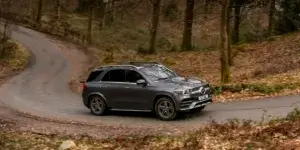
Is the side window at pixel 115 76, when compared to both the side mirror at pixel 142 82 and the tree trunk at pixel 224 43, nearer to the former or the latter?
the side mirror at pixel 142 82

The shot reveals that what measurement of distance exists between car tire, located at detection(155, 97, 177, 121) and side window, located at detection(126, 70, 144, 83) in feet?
3.76

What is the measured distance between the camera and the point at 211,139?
12.2m

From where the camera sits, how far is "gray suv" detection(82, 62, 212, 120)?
15.7 m

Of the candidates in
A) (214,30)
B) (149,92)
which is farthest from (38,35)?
(149,92)

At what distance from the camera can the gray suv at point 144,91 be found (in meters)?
15.7

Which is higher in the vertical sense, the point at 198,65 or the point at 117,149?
the point at 198,65

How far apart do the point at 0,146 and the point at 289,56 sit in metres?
19.7

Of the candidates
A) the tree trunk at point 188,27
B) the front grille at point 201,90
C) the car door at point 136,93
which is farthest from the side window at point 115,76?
the tree trunk at point 188,27

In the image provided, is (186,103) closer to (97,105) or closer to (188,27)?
(97,105)

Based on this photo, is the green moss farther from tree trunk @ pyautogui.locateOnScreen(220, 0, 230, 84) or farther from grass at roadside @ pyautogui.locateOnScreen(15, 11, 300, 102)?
tree trunk @ pyautogui.locateOnScreen(220, 0, 230, 84)

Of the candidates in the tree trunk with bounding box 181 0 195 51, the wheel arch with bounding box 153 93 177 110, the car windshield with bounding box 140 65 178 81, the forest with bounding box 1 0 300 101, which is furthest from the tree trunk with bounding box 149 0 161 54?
the wheel arch with bounding box 153 93 177 110

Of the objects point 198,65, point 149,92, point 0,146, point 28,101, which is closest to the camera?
point 0,146

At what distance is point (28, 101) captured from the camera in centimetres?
2238

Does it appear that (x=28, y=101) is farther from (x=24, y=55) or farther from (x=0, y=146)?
(x=24, y=55)
